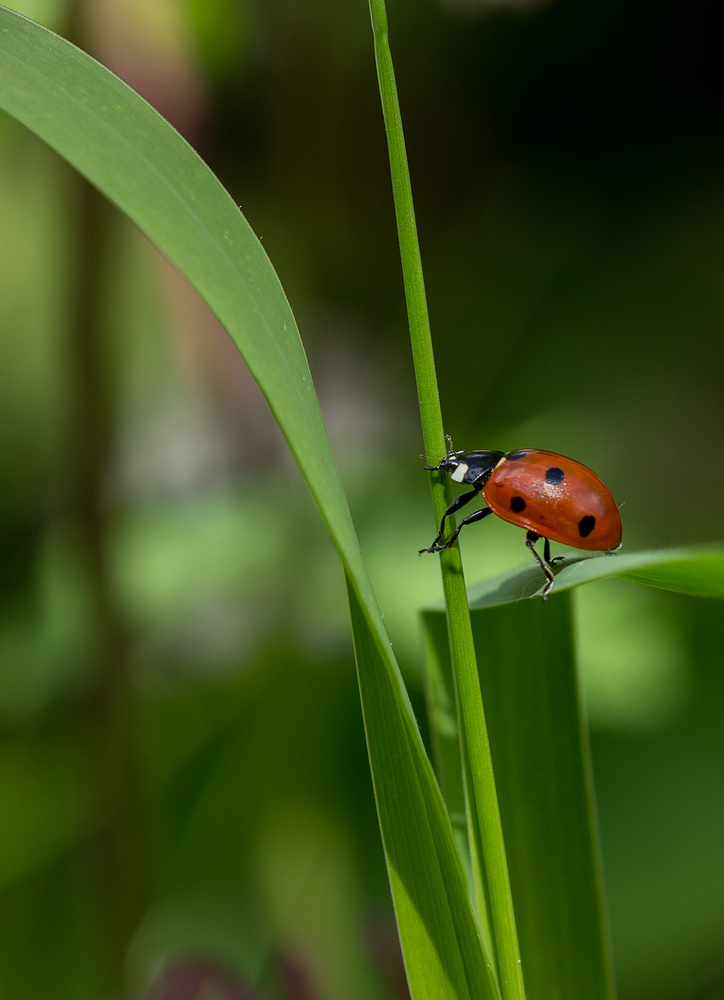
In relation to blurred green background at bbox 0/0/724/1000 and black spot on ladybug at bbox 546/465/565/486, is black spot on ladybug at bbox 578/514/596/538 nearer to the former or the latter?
black spot on ladybug at bbox 546/465/565/486

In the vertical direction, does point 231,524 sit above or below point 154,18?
below

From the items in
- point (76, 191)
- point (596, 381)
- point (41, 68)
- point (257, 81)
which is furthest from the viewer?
point (596, 381)

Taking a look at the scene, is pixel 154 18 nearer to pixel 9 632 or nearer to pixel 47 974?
pixel 9 632

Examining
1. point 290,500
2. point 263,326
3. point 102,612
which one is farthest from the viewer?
point 290,500

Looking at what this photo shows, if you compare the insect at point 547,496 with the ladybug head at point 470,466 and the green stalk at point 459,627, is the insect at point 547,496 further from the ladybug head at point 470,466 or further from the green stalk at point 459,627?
the green stalk at point 459,627

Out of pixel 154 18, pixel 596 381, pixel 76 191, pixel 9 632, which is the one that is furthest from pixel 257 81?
pixel 9 632

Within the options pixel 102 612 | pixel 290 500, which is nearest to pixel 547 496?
pixel 102 612

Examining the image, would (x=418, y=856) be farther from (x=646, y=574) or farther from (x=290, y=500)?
(x=290, y=500)
